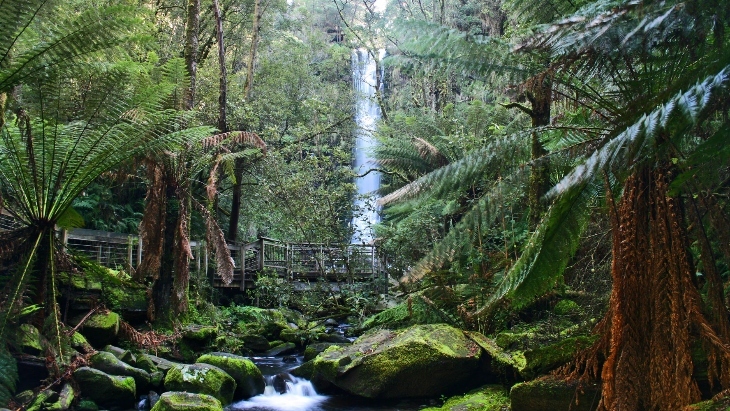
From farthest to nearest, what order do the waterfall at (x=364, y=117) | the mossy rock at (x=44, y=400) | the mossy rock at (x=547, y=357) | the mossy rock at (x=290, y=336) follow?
the waterfall at (x=364, y=117) < the mossy rock at (x=290, y=336) < the mossy rock at (x=44, y=400) < the mossy rock at (x=547, y=357)

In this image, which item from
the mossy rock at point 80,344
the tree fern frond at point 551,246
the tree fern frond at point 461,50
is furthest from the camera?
the mossy rock at point 80,344

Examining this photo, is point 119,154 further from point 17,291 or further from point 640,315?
point 640,315

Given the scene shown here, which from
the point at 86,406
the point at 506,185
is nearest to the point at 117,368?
the point at 86,406

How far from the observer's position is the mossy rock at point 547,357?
13.7ft

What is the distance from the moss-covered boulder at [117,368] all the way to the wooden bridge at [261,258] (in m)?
2.78

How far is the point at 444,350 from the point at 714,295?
3086 millimetres

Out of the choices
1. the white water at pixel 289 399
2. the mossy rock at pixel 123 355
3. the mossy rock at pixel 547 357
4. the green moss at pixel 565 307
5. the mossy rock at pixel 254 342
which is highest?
the green moss at pixel 565 307

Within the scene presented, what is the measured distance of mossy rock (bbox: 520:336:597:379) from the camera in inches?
164

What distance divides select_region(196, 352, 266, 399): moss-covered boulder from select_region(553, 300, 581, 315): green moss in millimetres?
3194

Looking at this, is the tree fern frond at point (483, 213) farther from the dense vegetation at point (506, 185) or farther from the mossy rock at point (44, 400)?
the mossy rock at point (44, 400)

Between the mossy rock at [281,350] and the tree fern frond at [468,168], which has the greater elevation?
the tree fern frond at [468,168]

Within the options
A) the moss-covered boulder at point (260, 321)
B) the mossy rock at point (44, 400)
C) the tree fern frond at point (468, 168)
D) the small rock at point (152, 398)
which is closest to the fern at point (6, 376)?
the mossy rock at point (44, 400)

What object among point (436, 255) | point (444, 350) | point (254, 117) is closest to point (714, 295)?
point (436, 255)

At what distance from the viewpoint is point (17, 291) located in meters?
4.14
